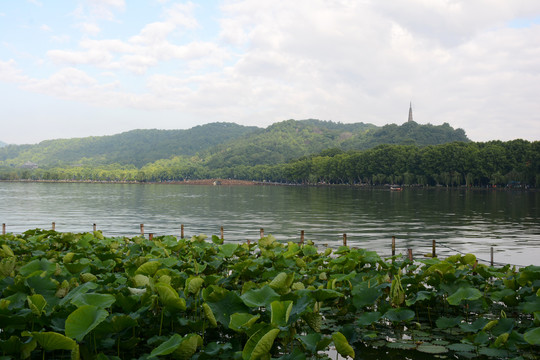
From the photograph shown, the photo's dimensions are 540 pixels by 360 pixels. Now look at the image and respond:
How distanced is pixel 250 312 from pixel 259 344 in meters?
1.51

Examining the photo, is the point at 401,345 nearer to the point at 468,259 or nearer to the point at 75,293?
the point at 468,259

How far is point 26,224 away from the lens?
4362cm

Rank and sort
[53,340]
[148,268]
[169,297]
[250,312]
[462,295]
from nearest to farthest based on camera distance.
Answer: [53,340] < [169,297] < [250,312] < [462,295] < [148,268]

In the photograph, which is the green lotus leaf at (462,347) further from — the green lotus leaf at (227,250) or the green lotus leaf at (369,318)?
the green lotus leaf at (227,250)

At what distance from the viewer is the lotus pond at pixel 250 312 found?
5406 mm

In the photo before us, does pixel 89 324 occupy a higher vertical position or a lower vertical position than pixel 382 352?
higher

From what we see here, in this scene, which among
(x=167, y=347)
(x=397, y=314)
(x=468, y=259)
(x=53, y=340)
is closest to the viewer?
(x=53, y=340)

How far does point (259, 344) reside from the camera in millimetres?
4797

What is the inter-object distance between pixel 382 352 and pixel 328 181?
17167cm

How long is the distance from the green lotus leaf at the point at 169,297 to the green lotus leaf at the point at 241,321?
0.86 metres

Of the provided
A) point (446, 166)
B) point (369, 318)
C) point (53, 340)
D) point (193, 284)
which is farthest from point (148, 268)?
point (446, 166)

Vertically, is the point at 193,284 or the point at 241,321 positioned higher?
the point at 193,284

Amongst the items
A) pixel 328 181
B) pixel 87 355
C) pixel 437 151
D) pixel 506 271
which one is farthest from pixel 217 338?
pixel 328 181

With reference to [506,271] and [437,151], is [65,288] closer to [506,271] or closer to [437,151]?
[506,271]
